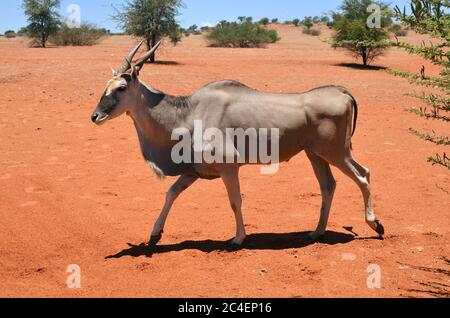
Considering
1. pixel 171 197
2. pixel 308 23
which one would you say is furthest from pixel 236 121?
pixel 308 23

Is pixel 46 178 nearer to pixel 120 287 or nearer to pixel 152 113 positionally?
pixel 152 113

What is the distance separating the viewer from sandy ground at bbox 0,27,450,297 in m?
4.63

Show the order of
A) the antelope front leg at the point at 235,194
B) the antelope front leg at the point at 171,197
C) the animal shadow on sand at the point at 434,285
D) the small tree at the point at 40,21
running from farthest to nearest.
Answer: the small tree at the point at 40,21, the antelope front leg at the point at 171,197, the antelope front leg at the point at 235,194, the animal shadow on sand at the point at 434,285

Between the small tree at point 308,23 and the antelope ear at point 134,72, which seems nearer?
the antelope ear at point 134,72

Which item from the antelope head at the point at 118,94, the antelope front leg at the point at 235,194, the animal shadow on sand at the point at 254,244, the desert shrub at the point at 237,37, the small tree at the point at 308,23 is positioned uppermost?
the small tree at the point at 308,23

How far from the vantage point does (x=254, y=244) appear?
221 inches

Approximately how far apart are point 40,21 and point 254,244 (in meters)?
33.1

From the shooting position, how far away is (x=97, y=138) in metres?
10.6

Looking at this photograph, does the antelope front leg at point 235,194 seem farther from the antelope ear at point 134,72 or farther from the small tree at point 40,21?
the small tree at point 40,21

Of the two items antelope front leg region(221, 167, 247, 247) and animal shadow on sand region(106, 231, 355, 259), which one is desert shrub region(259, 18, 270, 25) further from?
antelope front leg region(221, 167, 247, 247)

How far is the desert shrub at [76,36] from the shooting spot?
3566cm

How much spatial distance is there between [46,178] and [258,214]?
319 cm

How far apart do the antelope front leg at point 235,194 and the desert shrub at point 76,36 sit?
3287 centimetres

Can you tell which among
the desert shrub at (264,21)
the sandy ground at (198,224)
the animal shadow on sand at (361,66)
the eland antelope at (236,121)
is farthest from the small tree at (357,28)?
the desert shrub at (264,21)
